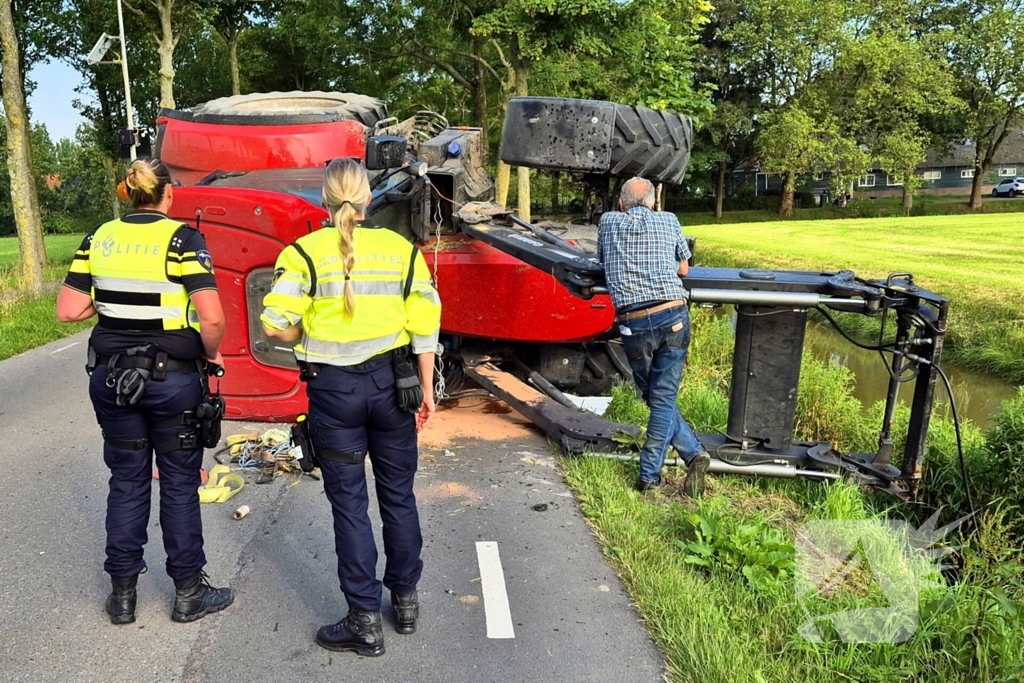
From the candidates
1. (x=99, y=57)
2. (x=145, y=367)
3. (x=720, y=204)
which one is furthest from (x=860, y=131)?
(x=145, y=367)

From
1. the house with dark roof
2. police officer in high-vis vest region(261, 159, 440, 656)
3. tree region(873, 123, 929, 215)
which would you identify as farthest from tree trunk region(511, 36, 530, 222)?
the house with dark roof

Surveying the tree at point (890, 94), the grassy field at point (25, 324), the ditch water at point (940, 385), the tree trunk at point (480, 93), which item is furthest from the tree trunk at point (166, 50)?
the tree at point (890, 94)

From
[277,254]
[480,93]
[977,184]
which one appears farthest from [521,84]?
[977,184]

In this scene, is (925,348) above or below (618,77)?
below

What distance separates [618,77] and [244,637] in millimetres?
14731

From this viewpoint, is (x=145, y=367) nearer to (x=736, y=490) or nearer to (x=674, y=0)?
(x=736, y=490)

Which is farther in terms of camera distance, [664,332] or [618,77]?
[618,77]

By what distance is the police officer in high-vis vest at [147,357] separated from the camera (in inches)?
126

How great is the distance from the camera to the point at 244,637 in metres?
3.35

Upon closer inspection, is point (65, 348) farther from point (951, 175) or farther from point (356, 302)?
point (951, 175)

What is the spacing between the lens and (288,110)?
6.99m

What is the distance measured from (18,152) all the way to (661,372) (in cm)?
1268

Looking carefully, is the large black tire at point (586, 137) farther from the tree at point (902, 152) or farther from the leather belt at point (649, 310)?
the tree at point (902, 152)

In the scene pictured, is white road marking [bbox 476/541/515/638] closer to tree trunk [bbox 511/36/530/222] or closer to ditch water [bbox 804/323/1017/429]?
ditch water [bbox 804/323/1017/429]
